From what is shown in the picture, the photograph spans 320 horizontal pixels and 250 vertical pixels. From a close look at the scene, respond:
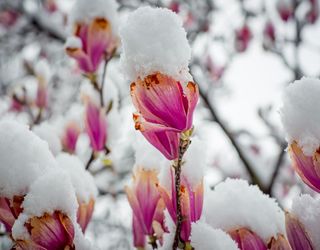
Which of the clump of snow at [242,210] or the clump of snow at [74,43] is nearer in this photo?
the clump of snow at [242,210]

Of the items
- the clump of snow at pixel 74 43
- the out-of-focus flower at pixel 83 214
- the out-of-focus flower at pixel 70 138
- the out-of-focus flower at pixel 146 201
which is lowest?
the out-of-focus flower at pixel 83 214

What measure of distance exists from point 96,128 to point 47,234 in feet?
2.24

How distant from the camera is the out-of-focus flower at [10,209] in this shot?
A: 2.15ft

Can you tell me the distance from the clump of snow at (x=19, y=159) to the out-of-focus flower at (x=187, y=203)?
0.22 meters

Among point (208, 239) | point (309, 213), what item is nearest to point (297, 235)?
point (309, 213)

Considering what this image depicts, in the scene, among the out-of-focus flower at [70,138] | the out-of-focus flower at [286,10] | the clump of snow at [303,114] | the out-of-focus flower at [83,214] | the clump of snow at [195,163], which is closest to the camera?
the clump of snow at [303,114]

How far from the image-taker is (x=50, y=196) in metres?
0.63

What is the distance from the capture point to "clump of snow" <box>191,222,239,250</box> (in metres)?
0.60

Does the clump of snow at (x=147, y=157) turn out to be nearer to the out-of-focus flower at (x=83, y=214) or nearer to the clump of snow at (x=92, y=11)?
the out-of-focus flower at (x=83, y=214)

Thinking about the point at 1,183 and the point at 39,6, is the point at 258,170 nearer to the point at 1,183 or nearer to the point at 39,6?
the point at 1,183

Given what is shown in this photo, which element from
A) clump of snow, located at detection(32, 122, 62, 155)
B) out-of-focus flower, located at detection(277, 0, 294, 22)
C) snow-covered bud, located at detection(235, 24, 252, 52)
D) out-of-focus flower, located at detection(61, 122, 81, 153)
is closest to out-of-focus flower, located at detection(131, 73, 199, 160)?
clump of snow, located at detection(32, 122, 62, 155)

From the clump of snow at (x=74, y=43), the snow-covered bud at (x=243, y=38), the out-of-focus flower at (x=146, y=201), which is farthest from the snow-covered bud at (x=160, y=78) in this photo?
the snow-covered bud at (x=243, y=38)

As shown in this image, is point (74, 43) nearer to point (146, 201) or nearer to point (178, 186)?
point (146, 201)

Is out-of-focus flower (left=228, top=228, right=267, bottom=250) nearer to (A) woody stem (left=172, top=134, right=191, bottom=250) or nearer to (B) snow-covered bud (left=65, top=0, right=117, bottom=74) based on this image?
(A) woody stem (left=172, top=134, right=191, bottom=250)
